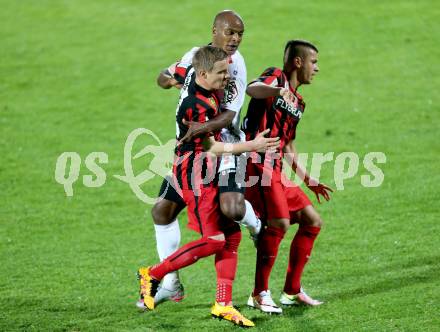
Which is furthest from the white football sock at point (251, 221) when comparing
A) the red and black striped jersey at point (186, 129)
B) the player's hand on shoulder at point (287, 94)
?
the player's hand on shoulder at point (287, 94)

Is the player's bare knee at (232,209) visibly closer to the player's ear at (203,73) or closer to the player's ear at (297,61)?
the player's ear at (203,73)

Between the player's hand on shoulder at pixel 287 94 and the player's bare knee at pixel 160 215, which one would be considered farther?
the player's bare knee at pixel 160 215

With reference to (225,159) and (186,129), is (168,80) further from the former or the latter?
(225,159)

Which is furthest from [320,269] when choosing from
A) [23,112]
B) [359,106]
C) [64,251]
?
[23,112]

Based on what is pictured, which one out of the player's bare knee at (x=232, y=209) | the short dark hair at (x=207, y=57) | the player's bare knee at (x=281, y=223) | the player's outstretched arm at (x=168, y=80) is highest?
the short dark hair at (x=207, y=57)

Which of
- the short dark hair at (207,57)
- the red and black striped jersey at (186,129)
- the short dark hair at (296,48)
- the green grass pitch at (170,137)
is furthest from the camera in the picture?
the green grass pitch at (170,137)

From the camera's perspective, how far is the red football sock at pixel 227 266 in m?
6.78

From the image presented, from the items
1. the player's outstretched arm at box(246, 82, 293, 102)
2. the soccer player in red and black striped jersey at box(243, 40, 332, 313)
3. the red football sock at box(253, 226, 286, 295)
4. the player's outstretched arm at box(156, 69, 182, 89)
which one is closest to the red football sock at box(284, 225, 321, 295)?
the soccer player in red and black striped jersey at box(243, 40, 332, 313)

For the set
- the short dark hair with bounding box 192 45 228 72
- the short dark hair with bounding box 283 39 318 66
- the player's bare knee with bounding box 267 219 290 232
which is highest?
the short dark hair with bounding box 283 39 318 66

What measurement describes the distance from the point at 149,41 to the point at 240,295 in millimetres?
11440

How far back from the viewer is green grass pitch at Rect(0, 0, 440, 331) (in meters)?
7.64

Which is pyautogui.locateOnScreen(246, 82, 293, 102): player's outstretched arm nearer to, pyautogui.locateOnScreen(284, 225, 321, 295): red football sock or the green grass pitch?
pyautogui.locateOnScreen(284, 225, 321, 295): red football sock

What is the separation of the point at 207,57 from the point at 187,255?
1.59 metres

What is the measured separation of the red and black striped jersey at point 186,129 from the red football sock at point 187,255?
0.47 m
